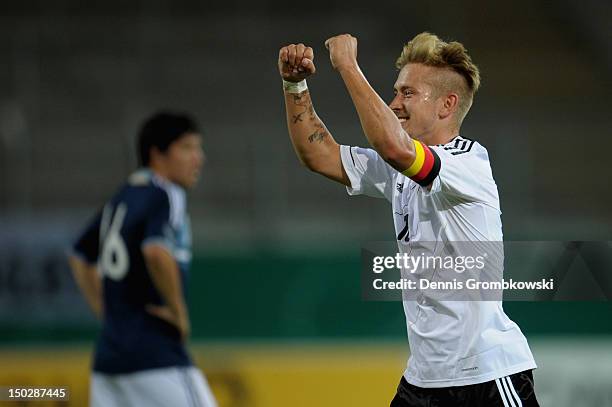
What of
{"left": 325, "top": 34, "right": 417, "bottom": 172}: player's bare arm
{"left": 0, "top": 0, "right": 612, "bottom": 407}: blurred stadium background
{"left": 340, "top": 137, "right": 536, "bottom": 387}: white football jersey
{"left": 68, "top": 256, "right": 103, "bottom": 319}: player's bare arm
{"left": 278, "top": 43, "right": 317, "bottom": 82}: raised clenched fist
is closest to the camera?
{"left": 325, "top": 34, "right": 417, "bottom": 172}: player's bare arm

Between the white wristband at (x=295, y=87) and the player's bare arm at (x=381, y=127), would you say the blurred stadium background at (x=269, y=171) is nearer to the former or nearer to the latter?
the white wristband at (x=295, y=87)

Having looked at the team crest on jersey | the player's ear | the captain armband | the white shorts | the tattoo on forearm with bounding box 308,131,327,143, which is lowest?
the white shorts

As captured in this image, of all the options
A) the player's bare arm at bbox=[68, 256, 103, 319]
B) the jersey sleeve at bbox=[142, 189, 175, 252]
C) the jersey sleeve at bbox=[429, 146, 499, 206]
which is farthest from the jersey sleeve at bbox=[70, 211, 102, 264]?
the jersey sleeve at bbox=[429, 146, 499, 206]

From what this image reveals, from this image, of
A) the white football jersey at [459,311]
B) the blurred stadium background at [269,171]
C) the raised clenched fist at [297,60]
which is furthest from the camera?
the blurred stadium background at [269,171]

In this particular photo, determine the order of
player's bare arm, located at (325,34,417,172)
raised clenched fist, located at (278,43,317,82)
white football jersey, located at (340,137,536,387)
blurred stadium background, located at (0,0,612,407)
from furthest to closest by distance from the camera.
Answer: blurred stadium background, located at (0,0,612,407)
raised clenched fist, located at (278,43,317,82)
white football jersey, located at (340,137,536,387)
player's bare arm, located at (325,34,417,172)

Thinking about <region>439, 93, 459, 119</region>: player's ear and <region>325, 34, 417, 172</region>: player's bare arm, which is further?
<region>439, 93, 459, 119</region>: player's ear

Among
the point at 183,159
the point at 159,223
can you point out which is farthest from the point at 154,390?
the point at 183,159

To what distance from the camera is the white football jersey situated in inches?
113

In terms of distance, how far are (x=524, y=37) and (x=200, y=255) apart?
12.8 feet

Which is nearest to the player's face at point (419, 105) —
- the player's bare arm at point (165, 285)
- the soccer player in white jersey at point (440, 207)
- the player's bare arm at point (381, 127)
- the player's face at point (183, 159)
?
the soccer player in white jersey at point (440, 207)

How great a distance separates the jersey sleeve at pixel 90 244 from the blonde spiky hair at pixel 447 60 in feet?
3.81

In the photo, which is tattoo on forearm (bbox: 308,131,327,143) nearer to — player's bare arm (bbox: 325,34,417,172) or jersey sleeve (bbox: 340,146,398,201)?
jersey sleeve (bbox: 340,146,398,201)

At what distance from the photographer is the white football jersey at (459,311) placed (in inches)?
113

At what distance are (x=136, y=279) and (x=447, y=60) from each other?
1224 mm
